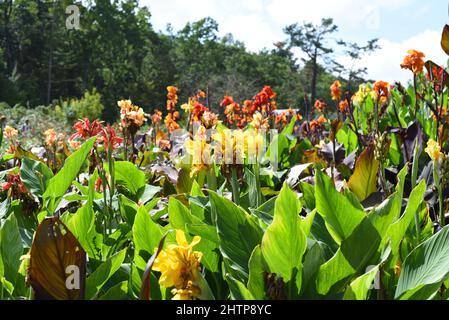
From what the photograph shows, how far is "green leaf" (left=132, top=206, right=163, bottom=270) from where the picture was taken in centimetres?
111

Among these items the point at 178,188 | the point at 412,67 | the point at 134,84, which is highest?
the point at 134,84

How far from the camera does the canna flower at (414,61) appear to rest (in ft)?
8.17

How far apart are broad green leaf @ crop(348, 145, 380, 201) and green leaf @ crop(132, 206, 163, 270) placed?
95 cm

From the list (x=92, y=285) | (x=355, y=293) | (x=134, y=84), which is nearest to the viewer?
(x=355, y=293)

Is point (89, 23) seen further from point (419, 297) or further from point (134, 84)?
point (419, 297)

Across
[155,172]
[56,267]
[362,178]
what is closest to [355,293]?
[56,267]

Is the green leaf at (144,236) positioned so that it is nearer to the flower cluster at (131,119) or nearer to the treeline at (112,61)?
the flower cluster at (131,119)

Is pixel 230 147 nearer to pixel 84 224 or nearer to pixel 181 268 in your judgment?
pixel 84 224

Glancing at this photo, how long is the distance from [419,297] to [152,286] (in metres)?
0.50

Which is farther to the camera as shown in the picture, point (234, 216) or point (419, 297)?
point (234, 216)

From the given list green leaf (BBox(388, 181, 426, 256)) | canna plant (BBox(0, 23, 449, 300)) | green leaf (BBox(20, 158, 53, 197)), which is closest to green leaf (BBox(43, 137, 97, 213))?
canna plant (BBox(0, 23, 449, 300))

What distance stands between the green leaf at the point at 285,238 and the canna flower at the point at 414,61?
1760mm

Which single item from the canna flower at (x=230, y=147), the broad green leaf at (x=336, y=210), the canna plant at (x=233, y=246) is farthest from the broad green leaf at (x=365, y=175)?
the broad green leaf at (x=336, y=210)

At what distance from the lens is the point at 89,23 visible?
1957 inches
